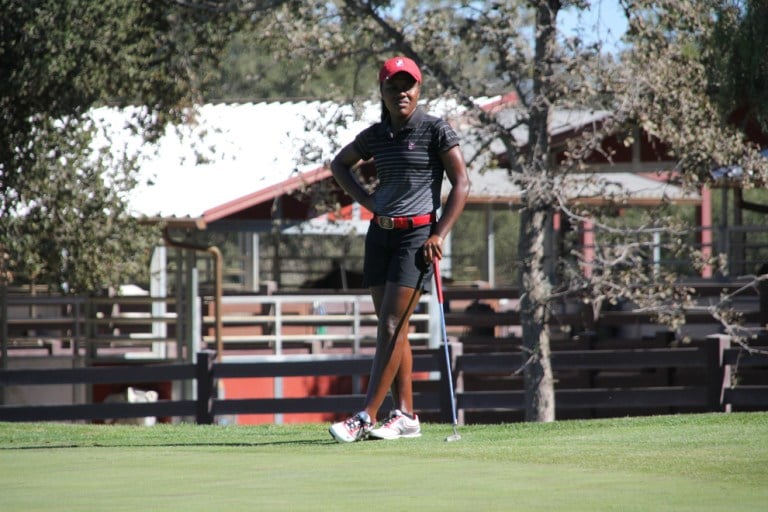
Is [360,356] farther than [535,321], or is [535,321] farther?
[360,356]

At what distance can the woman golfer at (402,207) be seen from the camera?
295 inches

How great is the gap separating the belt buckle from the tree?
7798 mm

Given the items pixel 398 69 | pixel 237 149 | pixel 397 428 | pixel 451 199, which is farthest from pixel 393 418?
pixel 237 149

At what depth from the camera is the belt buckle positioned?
749 centimetres

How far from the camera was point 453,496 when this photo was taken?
5070mm

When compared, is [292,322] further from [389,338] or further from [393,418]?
[389,338]

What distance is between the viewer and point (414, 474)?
575cm

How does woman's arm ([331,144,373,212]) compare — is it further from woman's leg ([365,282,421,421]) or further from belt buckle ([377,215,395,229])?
woman's leg ([365,282,421,421])

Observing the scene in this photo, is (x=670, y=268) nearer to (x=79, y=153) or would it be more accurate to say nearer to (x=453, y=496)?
(x=79, y=153)

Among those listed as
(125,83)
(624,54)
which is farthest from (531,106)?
(125,83)

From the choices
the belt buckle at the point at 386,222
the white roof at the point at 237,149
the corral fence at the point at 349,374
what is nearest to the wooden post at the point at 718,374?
the corral fence at the point at 349,374

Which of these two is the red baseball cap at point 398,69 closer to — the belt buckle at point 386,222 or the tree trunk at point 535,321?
the belt buckle at point 386,222

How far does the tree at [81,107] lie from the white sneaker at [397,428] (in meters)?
7.99

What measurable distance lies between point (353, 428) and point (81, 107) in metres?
8.86
